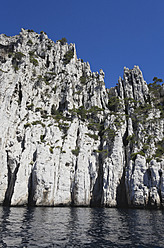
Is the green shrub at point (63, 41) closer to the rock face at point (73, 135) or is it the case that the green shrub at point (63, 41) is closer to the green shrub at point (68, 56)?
the green shrub at point (68, 56)

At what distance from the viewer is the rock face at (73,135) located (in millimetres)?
45719


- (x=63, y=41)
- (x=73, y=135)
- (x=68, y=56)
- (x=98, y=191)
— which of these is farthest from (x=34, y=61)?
(x=98, y=191)

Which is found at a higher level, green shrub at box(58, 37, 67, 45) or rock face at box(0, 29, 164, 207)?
green shrub at box(58, 37, 67, 45)

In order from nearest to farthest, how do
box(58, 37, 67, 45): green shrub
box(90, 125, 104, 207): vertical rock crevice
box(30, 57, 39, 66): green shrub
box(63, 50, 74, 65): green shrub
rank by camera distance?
box(90, 125, 104, 207): vertical rock crevice
box(30, 57, 39, 66): green shrub
box(63, 50, 74, 65): green shrub
box(58, 37, 67, 45): green shrub

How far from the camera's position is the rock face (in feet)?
150

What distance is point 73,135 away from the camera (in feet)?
197

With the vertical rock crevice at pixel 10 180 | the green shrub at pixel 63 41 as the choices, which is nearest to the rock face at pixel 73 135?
the vertical rock crevice at pixel 10 180

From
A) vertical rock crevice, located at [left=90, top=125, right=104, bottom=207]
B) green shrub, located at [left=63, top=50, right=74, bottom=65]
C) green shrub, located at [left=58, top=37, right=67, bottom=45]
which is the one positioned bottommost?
vertical rock crevice, located at [left=90, top=125, right=104, bottom=207]

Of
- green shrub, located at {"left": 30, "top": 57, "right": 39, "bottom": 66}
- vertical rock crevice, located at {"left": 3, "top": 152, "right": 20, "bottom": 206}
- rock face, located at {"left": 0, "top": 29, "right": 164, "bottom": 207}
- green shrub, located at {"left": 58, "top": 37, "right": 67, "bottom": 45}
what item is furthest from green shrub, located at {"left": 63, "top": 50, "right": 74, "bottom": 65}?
vertical rock crevice, located at {"left": 3, "top": 152, "right": 20, "bottom": 206}

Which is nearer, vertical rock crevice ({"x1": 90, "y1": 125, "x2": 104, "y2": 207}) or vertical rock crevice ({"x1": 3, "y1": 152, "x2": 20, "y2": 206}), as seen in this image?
vertical rock crevice ({"x1": 3, "y1": 152, "x2": 20, "y2": 206})

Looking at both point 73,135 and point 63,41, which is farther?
point 63,41

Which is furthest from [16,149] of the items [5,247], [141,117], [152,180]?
[141,117]

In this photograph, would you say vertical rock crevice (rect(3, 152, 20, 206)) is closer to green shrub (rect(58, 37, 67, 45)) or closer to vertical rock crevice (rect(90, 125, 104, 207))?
vertical rock crevice (rect(90, 125, 104, 207))

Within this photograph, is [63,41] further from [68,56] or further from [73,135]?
[73,135]
